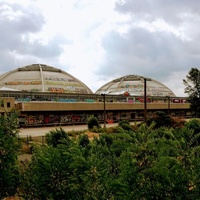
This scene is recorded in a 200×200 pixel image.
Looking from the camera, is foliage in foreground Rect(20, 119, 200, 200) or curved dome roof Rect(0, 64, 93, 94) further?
curved dome roof Rect(0, 64, 93, 94)

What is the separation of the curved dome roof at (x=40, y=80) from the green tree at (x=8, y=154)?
69.1 m

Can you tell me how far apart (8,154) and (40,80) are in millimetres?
77597

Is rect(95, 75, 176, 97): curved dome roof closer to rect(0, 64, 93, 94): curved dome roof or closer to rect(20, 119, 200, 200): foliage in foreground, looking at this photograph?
rect(0, 64, 93, 94): curved dome roof

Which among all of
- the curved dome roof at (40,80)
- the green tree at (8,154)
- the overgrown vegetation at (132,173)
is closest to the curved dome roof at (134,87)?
the curved dome roof at (40,80)

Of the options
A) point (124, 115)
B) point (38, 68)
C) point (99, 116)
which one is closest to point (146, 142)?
point (99, 116)

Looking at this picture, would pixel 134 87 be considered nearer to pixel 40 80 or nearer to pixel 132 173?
pixel 40 80

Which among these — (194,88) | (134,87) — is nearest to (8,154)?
(194,88)

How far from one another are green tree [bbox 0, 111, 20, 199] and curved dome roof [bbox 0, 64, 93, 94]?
69112 mm

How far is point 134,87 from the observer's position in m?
113

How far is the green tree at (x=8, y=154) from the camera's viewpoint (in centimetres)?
1098

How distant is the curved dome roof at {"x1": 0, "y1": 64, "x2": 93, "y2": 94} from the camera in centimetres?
8406

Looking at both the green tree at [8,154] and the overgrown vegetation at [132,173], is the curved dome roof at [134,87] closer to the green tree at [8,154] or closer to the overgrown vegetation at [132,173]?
the green tree at [8,154]

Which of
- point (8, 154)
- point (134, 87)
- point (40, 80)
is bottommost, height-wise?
point (8, 154)

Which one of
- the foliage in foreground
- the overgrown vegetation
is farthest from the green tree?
the foliage in foreground
